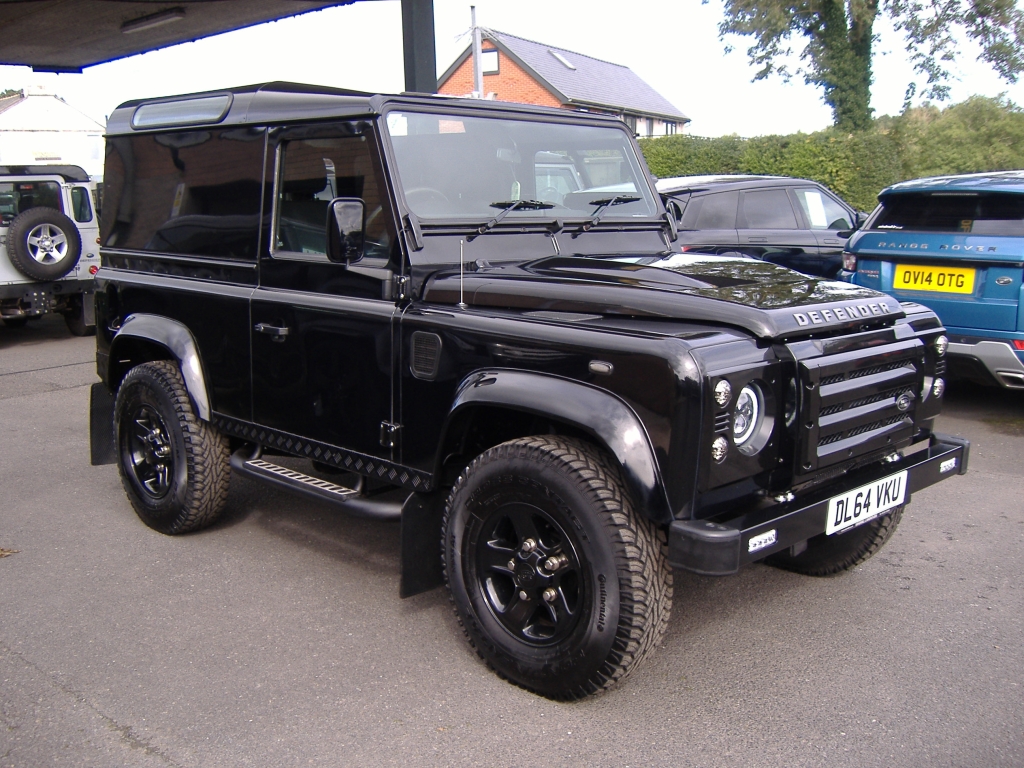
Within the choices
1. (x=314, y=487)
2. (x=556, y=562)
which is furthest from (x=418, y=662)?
(x=314, y=487)

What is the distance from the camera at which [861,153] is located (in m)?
19.8

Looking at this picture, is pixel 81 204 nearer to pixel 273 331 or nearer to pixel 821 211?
pixel 821 211

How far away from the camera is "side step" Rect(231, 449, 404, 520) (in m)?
3.66

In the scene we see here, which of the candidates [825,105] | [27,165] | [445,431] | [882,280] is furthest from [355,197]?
[825,105]

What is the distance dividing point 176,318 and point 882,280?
4.90m

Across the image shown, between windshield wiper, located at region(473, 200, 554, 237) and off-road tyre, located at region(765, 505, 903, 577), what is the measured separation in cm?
177

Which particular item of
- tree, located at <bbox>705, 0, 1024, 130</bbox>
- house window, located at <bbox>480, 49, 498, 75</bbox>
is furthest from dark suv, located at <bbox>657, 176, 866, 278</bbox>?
house window, located at <bbox>480, 49, 498, 75</bbox>

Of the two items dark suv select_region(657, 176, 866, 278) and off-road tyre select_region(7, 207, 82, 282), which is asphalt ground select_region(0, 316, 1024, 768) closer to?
dark suv select_region(657, 176, 866, 278)

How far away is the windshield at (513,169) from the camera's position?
3.73 m

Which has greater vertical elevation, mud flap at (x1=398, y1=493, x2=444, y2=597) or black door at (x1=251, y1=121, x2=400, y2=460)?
black door at (x1=251, y1=121, x2=400, y2=460)

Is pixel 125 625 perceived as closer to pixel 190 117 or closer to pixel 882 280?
pixel 190 117

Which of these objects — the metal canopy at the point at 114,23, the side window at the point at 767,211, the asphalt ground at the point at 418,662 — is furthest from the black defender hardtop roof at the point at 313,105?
the metal canopy at the point at 114,23

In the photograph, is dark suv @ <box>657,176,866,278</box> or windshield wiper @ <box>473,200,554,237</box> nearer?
windshield wiper @ <box>473,200,554,237</box>

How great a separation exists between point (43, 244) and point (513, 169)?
9.17m
